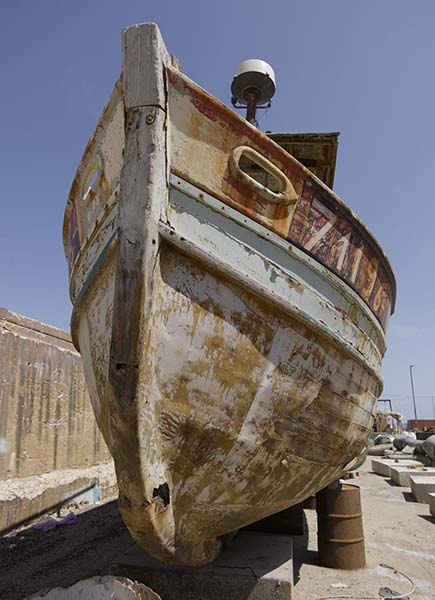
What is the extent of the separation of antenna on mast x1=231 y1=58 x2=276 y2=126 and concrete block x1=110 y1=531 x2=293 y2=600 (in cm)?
422

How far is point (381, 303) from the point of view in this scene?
3.50 metres

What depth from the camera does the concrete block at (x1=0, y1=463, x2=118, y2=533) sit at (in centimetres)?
489

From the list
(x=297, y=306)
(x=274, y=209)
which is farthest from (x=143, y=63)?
(x=297, y=306)

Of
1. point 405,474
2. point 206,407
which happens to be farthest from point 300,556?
point 405,474

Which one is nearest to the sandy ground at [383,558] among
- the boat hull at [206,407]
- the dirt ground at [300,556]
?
the dirt ground at [300,556]

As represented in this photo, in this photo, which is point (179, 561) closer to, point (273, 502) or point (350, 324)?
point (273, 502)

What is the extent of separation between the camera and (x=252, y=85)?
16.4ft

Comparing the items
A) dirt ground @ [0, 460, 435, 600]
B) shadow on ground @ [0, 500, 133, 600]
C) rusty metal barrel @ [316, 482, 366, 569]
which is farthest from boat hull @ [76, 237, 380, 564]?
shadow on ground @ [0, 500, 133, 600]

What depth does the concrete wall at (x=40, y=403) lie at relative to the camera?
5.30m

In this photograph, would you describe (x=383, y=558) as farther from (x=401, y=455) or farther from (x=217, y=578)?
(x=401, y=455)

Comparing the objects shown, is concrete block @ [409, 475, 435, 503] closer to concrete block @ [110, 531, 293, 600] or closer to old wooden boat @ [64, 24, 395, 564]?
concrete block @ [110, 531, 293, 600]

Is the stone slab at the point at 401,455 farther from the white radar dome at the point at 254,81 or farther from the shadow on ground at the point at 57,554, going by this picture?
the white radar dome at the point at 254,81

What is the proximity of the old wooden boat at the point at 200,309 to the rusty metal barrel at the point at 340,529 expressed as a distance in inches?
59.3

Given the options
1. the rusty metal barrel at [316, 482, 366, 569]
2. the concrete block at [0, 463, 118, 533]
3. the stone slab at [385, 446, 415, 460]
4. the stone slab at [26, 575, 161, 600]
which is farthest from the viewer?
the stone slab at [385, 446, 415, 460]
